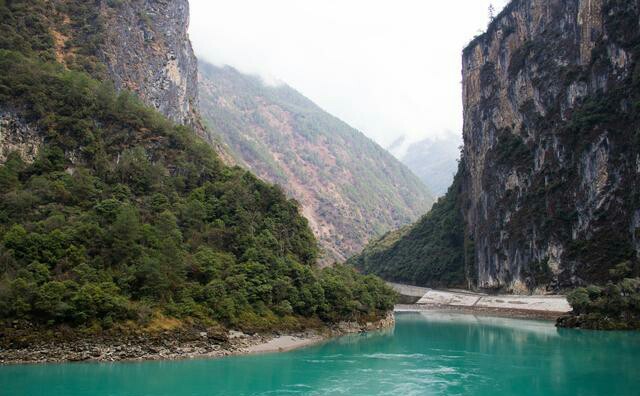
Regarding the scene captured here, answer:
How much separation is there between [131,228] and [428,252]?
88142mm

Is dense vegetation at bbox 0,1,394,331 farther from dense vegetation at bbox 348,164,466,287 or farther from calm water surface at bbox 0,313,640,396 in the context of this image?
dense vegetation at bbox 348,164,466,287

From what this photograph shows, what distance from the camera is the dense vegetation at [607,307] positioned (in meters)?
58.8

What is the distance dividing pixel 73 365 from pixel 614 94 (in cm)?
6880

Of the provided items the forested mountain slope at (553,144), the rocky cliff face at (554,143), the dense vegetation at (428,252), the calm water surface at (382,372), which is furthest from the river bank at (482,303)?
the calm water surface at (382,372)

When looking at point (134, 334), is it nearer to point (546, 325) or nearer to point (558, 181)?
point (546, 325)

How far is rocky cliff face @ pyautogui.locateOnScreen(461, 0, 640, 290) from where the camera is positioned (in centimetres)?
7350

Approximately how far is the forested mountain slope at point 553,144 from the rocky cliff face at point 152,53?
52527 mm

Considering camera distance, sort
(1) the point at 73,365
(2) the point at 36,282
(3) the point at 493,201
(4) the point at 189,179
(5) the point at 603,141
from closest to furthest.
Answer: (1) the point at 73,365, (2) the point at 36,282, (4) the point at 189,179, (5) the point at 603,141, (3) the point at 493,201

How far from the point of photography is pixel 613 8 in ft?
257

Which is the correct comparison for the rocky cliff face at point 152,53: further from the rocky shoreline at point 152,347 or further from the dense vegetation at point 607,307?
the dense vegetation at point 607,307

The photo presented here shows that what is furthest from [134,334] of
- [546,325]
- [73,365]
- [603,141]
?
[603,141]

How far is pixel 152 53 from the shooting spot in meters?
93.8

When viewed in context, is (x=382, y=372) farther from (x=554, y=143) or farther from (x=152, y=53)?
(x=152, y=53)

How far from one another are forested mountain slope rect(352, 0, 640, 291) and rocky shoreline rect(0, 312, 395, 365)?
4361 centimetres
